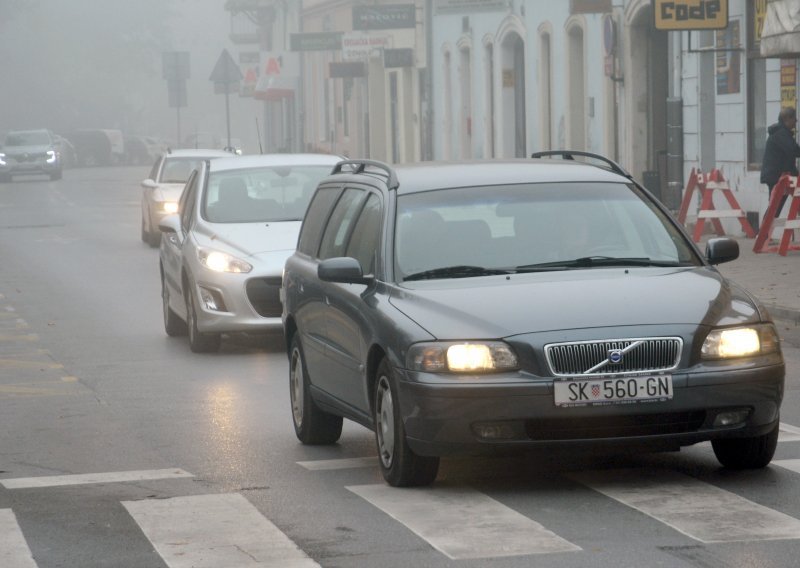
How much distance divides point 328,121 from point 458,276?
5283cm

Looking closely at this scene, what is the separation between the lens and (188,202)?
1636cm

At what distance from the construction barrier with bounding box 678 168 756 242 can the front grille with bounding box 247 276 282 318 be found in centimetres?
1041

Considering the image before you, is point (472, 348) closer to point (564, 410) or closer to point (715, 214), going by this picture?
point (564, 410)

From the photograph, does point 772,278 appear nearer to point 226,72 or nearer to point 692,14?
point 692,14

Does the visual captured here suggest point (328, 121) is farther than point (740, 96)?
Yes

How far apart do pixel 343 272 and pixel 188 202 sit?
26.3 ft

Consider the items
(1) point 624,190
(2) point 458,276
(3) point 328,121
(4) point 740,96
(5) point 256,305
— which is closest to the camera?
(2) point 458,276

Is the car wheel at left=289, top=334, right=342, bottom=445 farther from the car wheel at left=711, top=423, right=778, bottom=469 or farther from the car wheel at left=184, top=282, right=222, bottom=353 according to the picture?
the car wheel at left=184, top=282, right=222, bottom=353

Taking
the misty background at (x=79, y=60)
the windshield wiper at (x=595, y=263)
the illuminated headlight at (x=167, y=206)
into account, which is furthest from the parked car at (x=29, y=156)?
the windshield wiper at (x=595, y=263)

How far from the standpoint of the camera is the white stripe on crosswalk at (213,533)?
264 inches

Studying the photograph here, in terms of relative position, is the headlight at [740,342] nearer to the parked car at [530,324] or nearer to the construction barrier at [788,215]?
the parked car at [530,324]

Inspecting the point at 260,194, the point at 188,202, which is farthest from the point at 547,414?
the point at 188,202

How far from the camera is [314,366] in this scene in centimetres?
952

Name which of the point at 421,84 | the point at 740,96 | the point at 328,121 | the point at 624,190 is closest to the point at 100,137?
the point at 328,121
